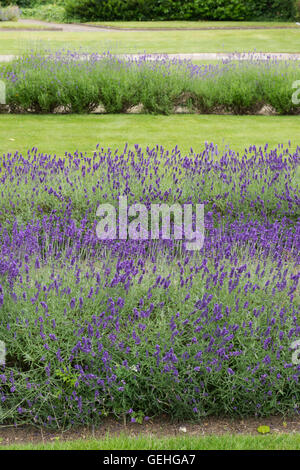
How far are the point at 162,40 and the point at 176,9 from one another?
21.5 ft

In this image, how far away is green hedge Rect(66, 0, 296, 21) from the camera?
2331 cm

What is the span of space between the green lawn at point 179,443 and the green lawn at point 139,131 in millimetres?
5460

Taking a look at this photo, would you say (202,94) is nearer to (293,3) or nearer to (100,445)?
(100,445)

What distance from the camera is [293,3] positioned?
23.1 meters

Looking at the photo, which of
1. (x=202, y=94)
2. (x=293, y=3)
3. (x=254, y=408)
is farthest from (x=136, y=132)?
(x=293, y=3)

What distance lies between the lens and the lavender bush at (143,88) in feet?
33.1

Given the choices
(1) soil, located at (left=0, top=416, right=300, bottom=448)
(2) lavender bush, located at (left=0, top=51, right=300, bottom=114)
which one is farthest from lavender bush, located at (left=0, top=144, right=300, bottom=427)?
(2) lavender bush, located at (left=0, top=51, right=300, bottom=114)

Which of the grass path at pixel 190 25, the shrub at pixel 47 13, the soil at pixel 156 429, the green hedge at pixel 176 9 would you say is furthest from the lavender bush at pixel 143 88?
the shrub at pixel 47 13

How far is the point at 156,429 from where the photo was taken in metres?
3.16

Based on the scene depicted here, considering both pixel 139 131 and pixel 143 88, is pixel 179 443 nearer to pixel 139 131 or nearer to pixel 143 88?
pixel 139 131

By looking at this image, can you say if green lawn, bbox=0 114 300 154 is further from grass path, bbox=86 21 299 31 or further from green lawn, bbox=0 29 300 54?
grass path, bbox=86 21 299 31

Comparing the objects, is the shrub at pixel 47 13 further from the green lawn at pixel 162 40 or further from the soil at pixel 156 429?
the soil at pixel 156 429

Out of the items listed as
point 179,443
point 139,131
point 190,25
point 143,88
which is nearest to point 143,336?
point 179,443
